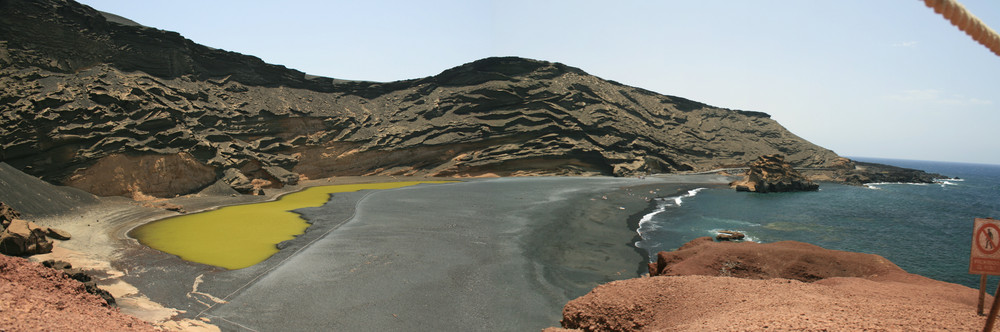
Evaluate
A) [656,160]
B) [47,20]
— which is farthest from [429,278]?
[656,160]

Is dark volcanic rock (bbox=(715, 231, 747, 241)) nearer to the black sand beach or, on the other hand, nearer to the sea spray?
the sea spray

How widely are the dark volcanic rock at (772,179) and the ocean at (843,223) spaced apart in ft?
5.63

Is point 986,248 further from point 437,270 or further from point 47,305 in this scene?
point 437,270

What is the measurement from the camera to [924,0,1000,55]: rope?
1800 mm

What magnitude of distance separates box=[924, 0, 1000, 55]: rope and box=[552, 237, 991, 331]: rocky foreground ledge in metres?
3.04

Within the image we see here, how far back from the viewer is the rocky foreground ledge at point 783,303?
450cm

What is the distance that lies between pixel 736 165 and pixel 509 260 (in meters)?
58.6

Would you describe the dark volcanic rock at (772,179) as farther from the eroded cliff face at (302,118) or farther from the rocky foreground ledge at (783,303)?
the rocky foreground ledge at (783,303)

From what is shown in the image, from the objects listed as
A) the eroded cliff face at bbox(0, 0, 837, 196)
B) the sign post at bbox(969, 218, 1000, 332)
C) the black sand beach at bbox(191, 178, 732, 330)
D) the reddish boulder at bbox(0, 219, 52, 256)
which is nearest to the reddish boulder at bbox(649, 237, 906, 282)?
the black sand beach at bbox(191, 178, 732, 330)

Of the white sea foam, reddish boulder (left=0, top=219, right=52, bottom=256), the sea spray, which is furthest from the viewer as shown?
the white sea foam

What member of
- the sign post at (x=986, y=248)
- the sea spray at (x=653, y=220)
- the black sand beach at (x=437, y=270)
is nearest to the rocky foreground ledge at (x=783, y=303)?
the sign post at (x=986, y=248)

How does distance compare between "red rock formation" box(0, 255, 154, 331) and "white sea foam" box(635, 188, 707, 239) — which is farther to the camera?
"white sea foam" box(635, 188, 707, 239)

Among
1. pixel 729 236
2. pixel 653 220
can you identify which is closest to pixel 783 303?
pixel 729 236

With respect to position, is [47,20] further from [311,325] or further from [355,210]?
[311,325]
